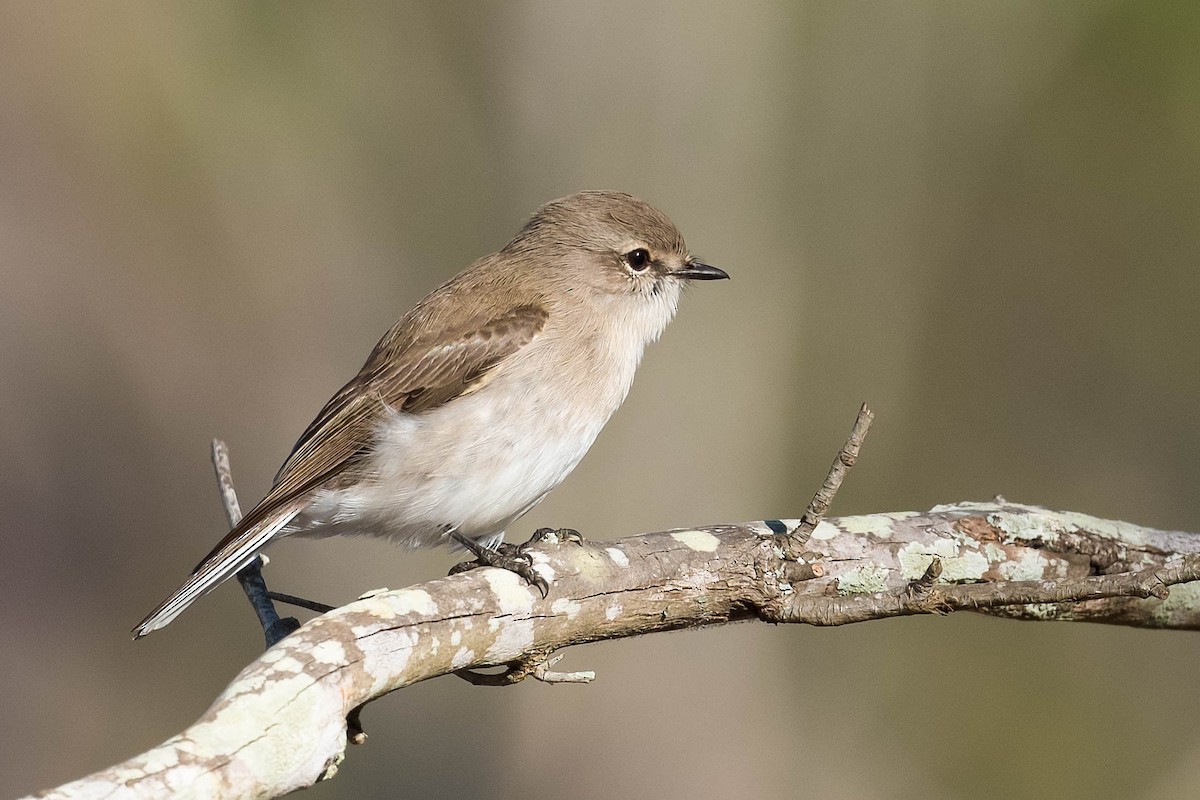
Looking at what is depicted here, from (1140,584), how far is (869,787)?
4824 millimetres

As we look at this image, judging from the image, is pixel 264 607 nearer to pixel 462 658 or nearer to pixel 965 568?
pixel 462 658

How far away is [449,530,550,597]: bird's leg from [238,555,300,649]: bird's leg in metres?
0.51

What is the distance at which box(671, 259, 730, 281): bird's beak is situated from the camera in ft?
→ 15.9

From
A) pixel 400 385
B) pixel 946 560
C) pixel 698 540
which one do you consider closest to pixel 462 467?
pixel 400 385

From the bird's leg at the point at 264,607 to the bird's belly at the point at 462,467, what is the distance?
1.02 feet

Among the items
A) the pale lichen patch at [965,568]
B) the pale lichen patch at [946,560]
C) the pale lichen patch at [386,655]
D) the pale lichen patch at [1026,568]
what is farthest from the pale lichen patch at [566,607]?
the pale lichen patch at [1026,568]

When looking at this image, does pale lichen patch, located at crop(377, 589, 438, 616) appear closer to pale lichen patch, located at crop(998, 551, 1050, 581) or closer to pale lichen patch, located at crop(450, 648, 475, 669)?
pale lichen patch, located at crop(450, 648, 475, 669)

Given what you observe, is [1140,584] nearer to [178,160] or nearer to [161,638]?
[161,638]

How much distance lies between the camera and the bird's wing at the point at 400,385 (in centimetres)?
416

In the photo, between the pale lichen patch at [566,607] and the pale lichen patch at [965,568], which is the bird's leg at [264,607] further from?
the pale lichen patch at [965,568]

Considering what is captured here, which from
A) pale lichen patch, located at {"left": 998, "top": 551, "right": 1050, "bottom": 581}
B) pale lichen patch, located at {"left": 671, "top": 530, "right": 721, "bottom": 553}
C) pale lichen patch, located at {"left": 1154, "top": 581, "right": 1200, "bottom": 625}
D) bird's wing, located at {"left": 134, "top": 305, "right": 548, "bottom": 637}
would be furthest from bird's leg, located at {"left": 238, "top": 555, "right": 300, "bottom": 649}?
pale lichen patch, located at {"left": 1154, "top": 581, "right": 1200, "bottom": 625}

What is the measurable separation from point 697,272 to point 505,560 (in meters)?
1.93

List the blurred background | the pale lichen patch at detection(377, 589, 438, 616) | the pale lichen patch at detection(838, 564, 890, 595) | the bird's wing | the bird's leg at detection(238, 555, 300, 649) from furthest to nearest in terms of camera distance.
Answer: the blurred background
the bird's wing
the pale lichen patch at detection(838, 564, 890, 595)
the bird's leg at detection(238, 555, 300, 649)
the pale lichen patch at detection(377, 589, 438, 616)

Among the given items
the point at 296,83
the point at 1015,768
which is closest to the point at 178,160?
the point at 296,83
